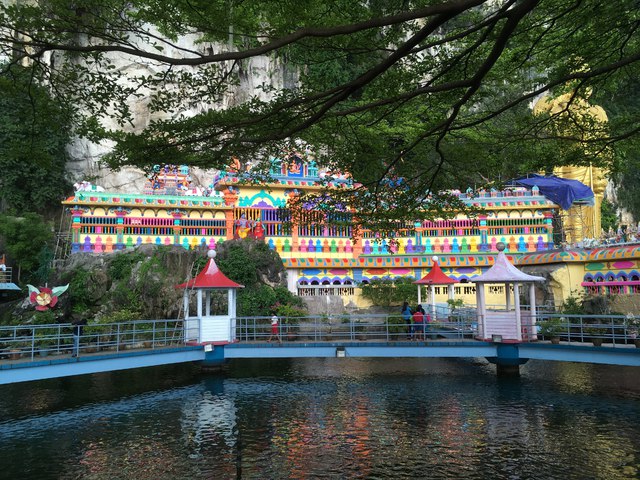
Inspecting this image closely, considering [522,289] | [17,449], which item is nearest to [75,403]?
[17,449]

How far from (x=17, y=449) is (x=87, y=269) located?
43.3ft

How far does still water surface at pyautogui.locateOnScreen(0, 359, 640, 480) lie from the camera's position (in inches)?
361

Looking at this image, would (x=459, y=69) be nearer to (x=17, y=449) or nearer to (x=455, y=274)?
(x=17, y=449)

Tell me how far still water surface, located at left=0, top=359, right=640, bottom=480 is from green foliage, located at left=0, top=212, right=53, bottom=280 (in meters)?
15.8

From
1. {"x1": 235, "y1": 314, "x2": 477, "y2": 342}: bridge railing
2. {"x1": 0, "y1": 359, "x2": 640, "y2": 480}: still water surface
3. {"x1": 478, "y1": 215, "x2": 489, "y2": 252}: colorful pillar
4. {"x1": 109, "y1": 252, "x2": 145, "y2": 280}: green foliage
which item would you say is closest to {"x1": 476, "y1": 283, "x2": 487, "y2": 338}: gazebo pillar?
{"x1": 235, "y1": 314, "x2": 477, "y2": 342}: bridge railing

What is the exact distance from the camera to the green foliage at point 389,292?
981 inches

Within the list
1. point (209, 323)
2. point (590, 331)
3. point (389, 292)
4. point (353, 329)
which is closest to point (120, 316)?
point (209, 323)

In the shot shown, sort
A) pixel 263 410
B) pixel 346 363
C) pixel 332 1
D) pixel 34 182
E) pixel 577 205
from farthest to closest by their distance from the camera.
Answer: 1. pixel 34 182
2. pixel 577 205
3. pixel 346 363
4. pixel 263 410
5. pixel 332 1

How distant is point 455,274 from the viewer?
91.6ft

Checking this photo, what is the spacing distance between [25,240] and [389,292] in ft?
74.0

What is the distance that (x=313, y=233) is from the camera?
2777cm

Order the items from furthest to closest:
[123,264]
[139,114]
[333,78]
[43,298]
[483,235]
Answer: [139,114] < [483,235] < [123,264] < [43,298] < [333,78]

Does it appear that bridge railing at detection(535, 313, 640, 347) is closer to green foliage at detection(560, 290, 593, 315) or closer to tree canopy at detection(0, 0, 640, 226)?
green foliage at detection(560, 290, 593, 315)

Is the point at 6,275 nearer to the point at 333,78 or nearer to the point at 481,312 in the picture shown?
the point at 481,312
